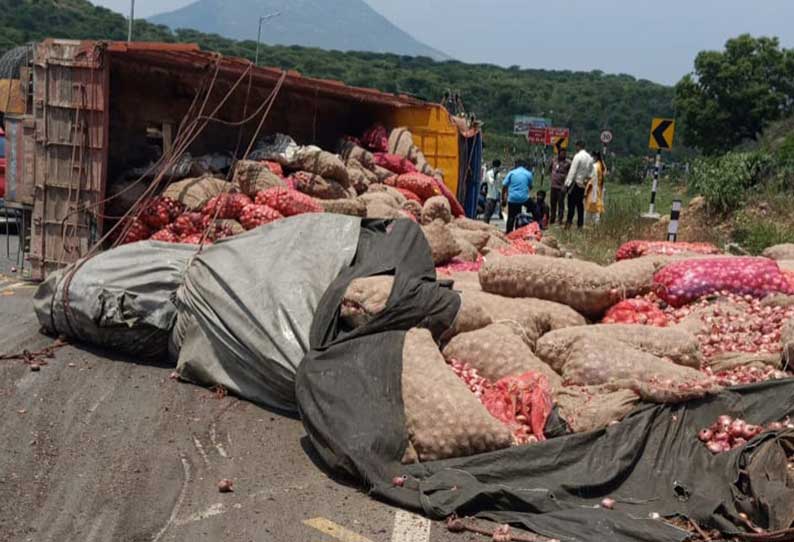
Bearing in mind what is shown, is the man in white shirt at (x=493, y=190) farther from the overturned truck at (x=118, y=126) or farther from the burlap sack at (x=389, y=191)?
the burlap sack at (x=389, y=191)

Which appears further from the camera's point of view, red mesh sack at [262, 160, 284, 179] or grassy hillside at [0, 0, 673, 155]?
grassy hillside at [0, 0, 673, 155]

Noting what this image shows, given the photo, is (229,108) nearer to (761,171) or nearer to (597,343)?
(597,343)

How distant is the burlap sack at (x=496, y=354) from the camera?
5.39 metres

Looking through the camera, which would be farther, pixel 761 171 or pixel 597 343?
pixel 761 171

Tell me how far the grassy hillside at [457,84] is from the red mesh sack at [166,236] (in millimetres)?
58089

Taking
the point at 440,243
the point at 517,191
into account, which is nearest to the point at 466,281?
the point at 440,243

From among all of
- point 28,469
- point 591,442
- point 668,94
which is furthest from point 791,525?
point 668,94

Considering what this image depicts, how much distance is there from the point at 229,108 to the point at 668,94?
109 meters

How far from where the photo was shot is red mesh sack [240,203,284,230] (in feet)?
27.4

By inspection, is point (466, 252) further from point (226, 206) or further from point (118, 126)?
point (118, 126)

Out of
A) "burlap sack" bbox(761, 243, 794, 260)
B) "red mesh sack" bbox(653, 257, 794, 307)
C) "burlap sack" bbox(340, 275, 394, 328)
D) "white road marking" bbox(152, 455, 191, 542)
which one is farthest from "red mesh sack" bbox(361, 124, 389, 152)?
"white road marking" bbox(152, 455, 191, 542)

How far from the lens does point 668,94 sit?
111438 mm

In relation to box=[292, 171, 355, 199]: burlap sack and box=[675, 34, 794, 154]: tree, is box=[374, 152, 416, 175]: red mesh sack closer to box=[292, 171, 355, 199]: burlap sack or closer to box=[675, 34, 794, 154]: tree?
box=[292, 171, 355, 199]: burlap sack

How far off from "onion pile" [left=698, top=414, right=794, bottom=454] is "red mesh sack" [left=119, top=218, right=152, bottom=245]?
18.4 ft
